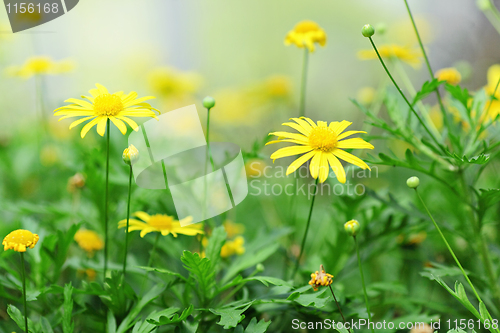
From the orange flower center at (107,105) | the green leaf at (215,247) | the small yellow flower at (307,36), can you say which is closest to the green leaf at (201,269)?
the green leaf at (215,247)

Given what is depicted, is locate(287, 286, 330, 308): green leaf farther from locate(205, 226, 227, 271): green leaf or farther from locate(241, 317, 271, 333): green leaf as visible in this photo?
locate(205, 226, 227, 271): green leaf

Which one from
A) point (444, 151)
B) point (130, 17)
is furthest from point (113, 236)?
point (130, 17)

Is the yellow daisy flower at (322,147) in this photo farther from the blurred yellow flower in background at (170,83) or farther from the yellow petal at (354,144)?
the blurred yellow flower in background at (170,83)

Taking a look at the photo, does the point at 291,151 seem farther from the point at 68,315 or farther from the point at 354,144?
the point at 68,315

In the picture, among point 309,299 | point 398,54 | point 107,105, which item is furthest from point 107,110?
point 398,54

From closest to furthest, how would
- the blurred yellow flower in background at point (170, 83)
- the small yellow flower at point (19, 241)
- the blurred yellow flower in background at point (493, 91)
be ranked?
1. the small yellow flower at point (19, 241)
2. the blurred yellow flower in background at point (493, 91)
3. the blurred yellow flower in background at point (170, 83)

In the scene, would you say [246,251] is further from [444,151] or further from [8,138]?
[8,138]

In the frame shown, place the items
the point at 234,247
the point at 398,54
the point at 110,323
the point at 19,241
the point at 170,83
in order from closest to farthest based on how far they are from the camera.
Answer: the point at 19,241 < the point at 110,323 < the point at 234,247 < the point at 398,54 < the point at 170,83
